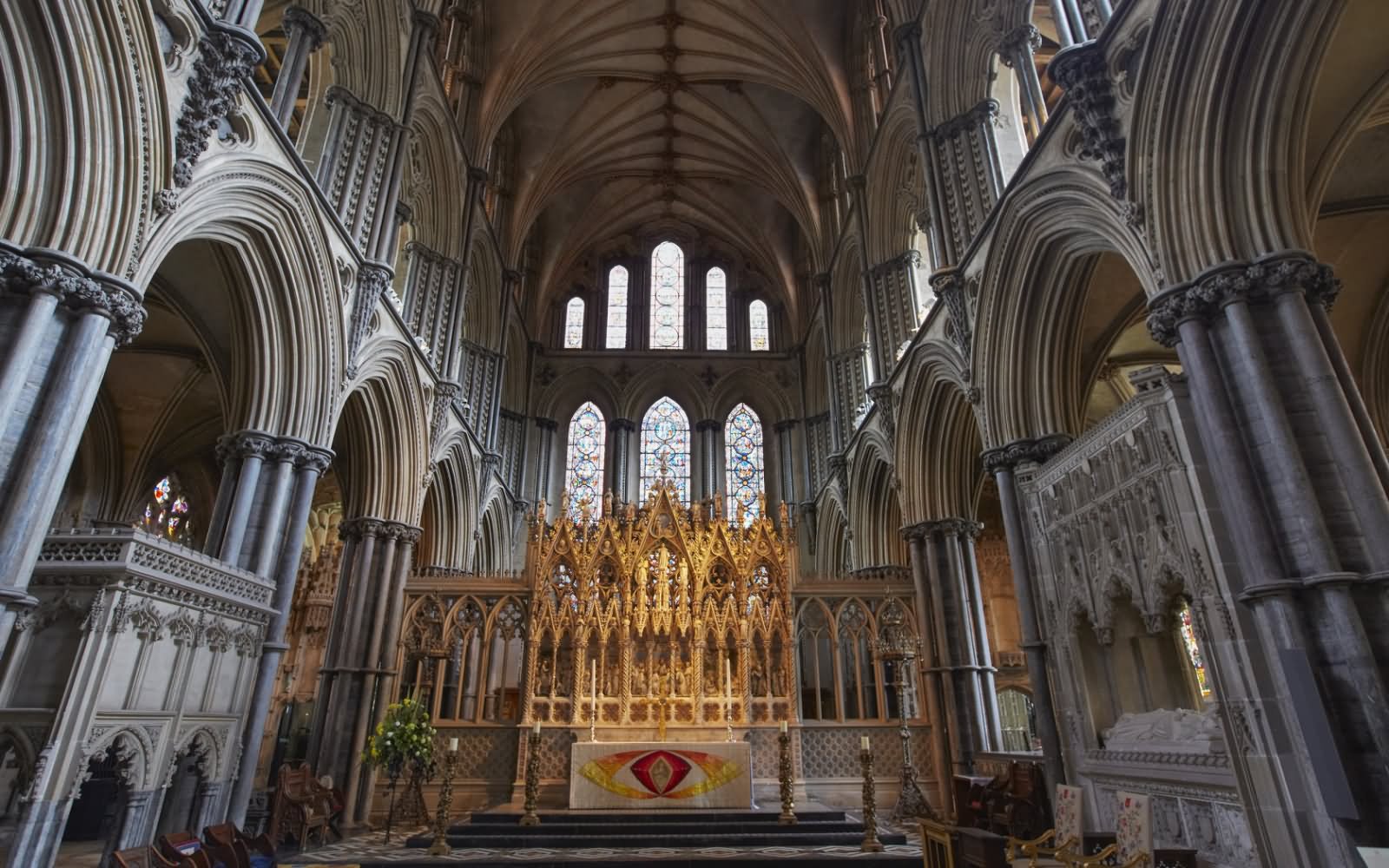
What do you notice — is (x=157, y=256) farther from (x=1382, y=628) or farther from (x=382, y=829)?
(x=1382, y=628)

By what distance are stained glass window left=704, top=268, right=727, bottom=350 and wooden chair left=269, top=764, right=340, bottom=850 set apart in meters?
19.0

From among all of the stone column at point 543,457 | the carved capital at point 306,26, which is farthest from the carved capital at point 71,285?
the stone column at point 543,457

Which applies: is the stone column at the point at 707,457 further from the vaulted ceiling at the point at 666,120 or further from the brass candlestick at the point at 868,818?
the brass candlestick at the point at 868,818

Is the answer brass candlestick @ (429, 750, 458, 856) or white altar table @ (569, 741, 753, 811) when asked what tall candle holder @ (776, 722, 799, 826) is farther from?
brass candlestick @ (429, 750, 458, 856)

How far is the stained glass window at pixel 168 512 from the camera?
671 inches

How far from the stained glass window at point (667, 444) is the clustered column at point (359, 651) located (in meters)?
11.9

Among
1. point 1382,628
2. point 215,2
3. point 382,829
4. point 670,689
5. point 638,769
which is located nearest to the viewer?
point 1382,628

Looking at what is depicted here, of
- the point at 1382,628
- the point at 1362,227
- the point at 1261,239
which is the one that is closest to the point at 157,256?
the point at 1261,239

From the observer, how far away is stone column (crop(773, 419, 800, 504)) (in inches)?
Answer: 943

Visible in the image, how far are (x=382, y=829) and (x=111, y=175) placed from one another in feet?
28.7

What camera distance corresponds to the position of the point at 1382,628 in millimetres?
5312

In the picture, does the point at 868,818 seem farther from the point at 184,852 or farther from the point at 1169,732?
the point at 184,852

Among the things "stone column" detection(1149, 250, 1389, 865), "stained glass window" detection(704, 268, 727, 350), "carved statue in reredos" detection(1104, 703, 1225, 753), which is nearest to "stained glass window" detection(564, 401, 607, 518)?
"stained glass window" detection(704, 268, 727, 350)

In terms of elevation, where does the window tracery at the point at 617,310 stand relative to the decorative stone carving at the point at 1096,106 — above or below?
above
